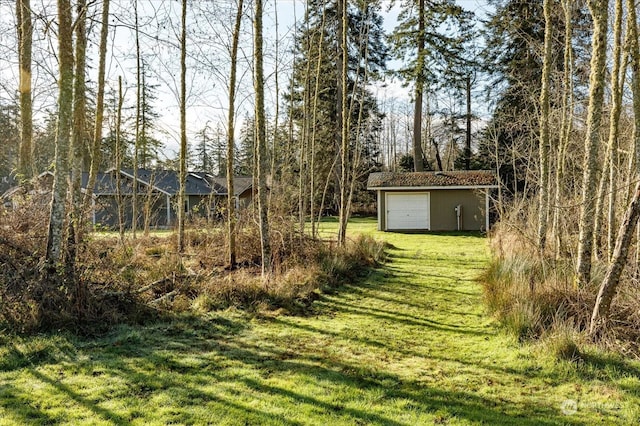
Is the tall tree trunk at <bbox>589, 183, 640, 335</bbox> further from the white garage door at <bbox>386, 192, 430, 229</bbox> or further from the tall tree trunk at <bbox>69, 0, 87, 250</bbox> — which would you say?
the white garage door at <bbox>386, 192, 430, 229</bbox>

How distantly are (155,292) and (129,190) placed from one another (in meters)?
16.6

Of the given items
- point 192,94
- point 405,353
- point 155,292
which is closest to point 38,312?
point 155,292

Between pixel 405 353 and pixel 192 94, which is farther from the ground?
pixel 192 94

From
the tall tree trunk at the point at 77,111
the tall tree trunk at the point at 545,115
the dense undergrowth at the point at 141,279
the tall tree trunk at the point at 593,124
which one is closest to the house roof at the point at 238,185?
the dense undergrowth at the point at 141,279

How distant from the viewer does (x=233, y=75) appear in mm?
8133

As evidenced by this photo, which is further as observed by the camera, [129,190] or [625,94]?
[129,190]

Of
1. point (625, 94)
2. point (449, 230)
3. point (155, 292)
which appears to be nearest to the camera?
point (155, 292)

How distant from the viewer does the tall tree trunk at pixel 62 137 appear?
4918mm

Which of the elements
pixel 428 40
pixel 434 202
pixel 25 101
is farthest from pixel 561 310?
pixel 428 40

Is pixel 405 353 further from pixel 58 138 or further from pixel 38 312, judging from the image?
pixel 58 138

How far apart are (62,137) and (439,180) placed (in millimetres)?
15861

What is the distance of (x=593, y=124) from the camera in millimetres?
4957

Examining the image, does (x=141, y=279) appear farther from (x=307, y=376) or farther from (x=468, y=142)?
(x=468, y=142)

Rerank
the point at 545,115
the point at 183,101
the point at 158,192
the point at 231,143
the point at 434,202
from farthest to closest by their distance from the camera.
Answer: the point at 158,192 < the point at 434,202 < the point at 183,101 < the point at 231,143 < the point at 545,115
